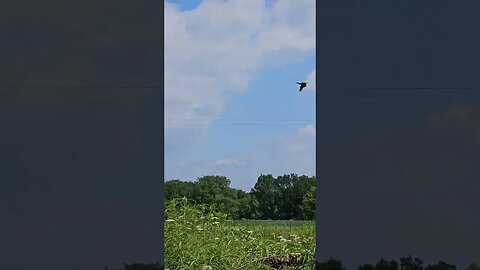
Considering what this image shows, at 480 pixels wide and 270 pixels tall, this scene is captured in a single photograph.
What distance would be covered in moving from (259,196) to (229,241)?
0.36m

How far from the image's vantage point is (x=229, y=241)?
4.75 metres

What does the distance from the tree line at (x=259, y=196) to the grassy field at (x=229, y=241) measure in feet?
0.20

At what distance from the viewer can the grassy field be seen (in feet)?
15.1

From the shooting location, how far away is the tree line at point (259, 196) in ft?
15.6
